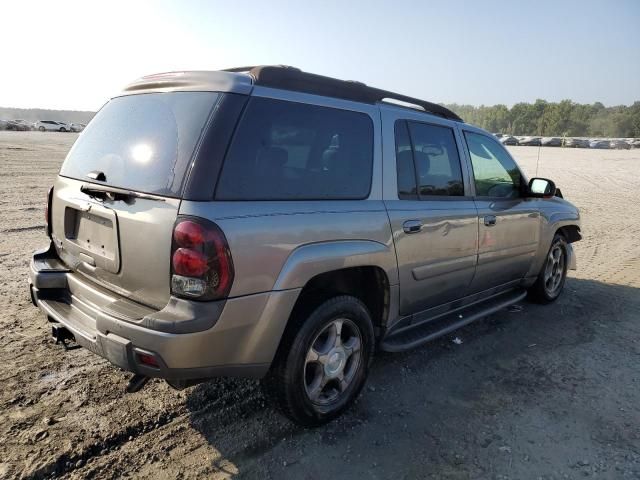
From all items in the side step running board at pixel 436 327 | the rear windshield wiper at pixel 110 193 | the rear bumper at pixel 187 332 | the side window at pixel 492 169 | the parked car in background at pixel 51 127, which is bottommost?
the side step running board at pixel 436 327

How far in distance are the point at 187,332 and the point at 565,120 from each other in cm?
10542

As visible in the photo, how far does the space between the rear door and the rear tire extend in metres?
1.69

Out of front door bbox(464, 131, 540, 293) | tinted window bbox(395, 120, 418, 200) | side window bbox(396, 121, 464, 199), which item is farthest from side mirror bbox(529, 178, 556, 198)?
tinted window bbox(395, 120, 418, 200)

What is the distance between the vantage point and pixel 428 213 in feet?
11.0

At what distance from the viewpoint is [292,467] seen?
2549 mm

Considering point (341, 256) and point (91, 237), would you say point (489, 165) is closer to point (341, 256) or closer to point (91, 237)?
point (341, 256)

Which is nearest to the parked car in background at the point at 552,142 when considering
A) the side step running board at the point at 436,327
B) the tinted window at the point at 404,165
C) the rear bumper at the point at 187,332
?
the side step running board at the point at 436,327

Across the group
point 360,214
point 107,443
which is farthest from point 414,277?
point 107,443

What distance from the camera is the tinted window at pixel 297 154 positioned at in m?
2.38

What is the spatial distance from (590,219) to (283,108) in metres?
9.90

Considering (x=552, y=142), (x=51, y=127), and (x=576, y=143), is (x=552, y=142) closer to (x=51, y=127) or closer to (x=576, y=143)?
(x=576, y=143)

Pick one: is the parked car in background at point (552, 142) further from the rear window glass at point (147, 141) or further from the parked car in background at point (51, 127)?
the rear window glass at point (147, 141)

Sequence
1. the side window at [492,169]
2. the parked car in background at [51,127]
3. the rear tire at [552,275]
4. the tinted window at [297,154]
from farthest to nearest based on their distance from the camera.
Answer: the parked car in background at [51,127] → the rear tire at [552,275] → the side window at [492,169] → the tinted window at [297,154]

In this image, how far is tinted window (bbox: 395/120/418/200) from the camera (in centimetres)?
326
